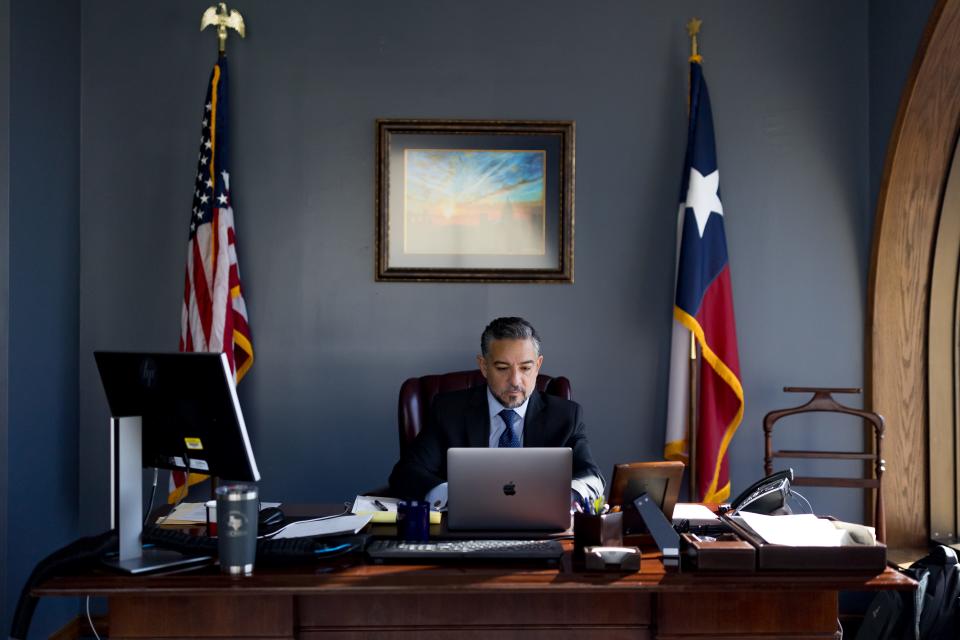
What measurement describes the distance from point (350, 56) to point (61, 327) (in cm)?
156

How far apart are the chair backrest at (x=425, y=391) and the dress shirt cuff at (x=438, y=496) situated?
0.52 m

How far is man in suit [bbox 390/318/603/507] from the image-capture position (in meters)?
2.68

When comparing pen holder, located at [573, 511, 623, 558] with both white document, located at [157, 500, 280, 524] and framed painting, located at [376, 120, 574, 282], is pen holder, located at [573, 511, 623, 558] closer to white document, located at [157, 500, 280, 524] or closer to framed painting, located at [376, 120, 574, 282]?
white document, located at [157, 500, 280, 524]

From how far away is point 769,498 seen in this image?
218cm

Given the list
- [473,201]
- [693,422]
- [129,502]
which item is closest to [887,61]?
[693,422]

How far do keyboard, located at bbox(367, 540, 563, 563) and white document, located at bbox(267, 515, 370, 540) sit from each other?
192mm

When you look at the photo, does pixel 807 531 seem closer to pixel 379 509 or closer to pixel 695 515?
pixel 695 515

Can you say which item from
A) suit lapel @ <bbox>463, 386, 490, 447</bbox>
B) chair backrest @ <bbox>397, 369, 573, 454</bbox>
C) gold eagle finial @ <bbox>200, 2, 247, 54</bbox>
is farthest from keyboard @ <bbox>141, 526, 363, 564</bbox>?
gold eagle finial @ <bbox>200, 2, 247, 54</bbox>

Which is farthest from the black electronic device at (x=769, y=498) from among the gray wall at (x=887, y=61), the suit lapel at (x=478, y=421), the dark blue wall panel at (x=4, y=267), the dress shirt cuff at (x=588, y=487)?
the dark blue wall panel at (x=4, y=267)

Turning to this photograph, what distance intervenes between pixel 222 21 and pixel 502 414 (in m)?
1.94

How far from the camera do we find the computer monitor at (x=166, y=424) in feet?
5.99

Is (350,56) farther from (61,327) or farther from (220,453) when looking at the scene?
(220,453)

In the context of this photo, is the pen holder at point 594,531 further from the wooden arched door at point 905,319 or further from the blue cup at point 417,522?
the wooden arched door at point 905,319

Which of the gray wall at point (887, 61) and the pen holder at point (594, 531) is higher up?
Answer: the gray wall at point (887, 61)
